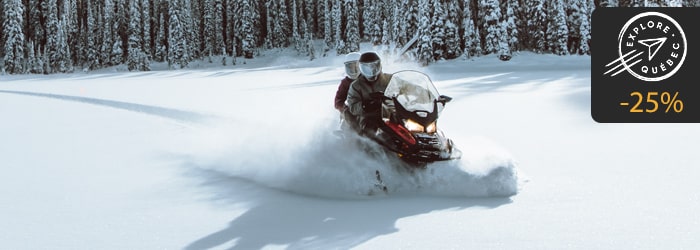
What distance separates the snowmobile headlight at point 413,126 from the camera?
19.7 feet

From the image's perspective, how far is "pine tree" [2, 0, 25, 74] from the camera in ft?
253

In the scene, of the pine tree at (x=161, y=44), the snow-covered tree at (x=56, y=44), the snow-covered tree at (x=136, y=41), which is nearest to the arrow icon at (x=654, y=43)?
the snow-covered tree at (x=136, y=41)

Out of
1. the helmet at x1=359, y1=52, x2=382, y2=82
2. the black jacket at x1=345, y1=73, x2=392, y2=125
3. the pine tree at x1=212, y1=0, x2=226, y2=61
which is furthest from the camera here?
the pine tree at x1=212, y1=0, x2=226, y2=61

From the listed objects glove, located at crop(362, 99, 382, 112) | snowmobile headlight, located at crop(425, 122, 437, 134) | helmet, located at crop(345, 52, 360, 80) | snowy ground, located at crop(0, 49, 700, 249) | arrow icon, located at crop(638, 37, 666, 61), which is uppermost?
arrow icon, located at crop(638, 37, 666, 61)

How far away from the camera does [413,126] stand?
6031mm

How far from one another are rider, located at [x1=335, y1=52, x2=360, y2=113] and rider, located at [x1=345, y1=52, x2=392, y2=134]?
334 millimetres

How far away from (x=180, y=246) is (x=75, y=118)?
40.0ft

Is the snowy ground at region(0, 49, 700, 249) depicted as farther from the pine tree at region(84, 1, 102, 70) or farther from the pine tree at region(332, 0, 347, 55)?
the pine tree at region(84, 1, 102, 70)

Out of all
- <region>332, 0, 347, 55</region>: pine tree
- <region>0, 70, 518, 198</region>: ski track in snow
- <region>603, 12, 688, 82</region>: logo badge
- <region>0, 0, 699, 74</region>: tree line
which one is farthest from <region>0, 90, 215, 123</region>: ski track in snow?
<region>332, 0, 347, 55</region>: pine tree

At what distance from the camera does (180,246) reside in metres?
4.61

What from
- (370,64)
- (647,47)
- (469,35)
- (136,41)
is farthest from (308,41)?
(370,64)

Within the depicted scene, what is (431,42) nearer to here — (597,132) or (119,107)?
(119,107)

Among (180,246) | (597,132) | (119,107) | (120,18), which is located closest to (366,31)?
(120,18)

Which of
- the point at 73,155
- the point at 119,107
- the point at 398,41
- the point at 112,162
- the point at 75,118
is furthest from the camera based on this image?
the point at 398,41
